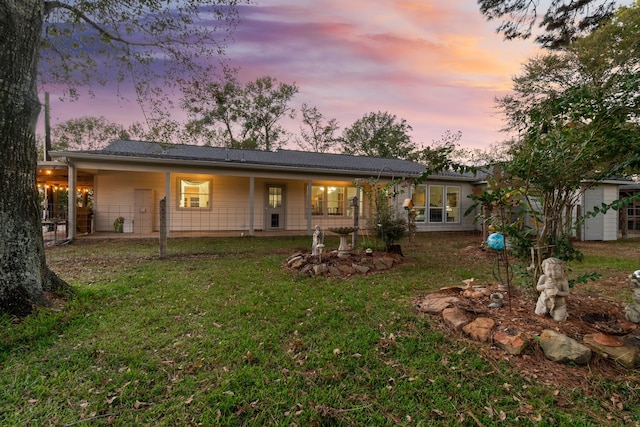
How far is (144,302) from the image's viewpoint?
4.05 m

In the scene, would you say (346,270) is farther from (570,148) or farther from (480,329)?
(570,148)

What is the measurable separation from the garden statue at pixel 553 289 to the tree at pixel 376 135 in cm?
2546

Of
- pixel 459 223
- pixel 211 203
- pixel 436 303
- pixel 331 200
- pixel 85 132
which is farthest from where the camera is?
pixel 85 132

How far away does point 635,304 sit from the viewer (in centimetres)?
308

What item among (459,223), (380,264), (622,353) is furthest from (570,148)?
(459,223)

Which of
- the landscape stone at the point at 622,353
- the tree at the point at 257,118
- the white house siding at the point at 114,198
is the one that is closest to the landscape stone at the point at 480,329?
the landscape stone at the point at 622,353

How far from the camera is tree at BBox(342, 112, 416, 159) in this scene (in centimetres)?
2745

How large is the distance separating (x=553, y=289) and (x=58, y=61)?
10.0 m

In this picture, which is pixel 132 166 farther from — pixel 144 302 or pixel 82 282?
pixel 144 302

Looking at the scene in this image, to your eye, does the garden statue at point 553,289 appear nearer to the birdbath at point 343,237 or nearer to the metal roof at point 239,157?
the birdbath at point 343,237

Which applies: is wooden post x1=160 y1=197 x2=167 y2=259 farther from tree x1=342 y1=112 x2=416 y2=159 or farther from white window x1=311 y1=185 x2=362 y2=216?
tree x1=342 y1=112 x2=416 y2=159

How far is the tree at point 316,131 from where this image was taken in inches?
1043

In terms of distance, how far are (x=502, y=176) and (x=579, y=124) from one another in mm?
940

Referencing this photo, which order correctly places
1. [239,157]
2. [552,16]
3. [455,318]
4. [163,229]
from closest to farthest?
[455,318] < [552,16] < [163,229] < [239,157]
